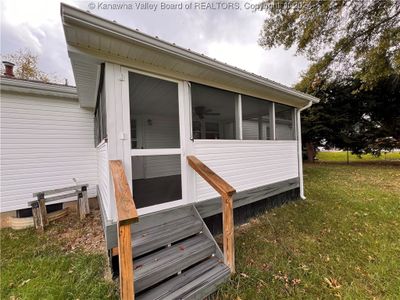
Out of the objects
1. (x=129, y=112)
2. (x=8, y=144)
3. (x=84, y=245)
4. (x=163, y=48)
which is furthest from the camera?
(x=8, y=144)

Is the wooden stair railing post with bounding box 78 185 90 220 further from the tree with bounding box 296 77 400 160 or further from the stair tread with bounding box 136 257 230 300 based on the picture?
the tree with bounding box 296 77 400 160

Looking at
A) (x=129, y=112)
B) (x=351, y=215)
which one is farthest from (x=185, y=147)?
(x=351, y=215)

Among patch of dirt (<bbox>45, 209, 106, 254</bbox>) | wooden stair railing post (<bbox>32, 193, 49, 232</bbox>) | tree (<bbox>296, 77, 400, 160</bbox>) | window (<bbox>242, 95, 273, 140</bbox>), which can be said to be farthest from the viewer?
tree (<bbox>296, 77, 400, 160</bbox>)

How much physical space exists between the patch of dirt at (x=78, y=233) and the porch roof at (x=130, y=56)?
9.19 feet

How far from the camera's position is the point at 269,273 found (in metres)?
2.37

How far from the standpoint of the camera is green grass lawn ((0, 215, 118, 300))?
6.81 ft

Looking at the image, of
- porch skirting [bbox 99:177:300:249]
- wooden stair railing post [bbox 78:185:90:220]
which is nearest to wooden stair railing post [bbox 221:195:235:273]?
porch skirting [bbox 99:177:300:249]

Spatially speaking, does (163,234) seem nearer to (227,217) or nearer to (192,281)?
Result: (192,281)

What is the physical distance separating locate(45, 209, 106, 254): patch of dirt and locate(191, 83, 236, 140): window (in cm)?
252

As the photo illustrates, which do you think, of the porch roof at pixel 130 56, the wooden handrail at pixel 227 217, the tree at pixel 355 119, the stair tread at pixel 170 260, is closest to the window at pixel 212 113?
the porch roof at pixel 130 56

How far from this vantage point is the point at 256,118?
4.37 m

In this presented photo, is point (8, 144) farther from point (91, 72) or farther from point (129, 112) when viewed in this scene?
point (129, 112)

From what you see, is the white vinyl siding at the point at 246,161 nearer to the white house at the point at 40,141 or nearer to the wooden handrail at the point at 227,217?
the wooden handrail at the point at 227,217

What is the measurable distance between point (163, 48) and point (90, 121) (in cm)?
376
